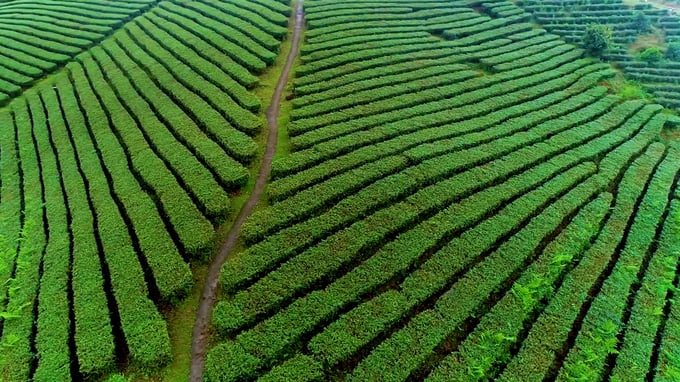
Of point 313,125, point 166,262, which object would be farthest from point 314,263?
point 313,125

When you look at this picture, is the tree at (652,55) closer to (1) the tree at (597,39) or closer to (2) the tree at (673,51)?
(2) the tree at (673,51)

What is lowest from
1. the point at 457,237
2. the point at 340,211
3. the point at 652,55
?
the point at 457,237

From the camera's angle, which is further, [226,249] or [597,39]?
[597,39]

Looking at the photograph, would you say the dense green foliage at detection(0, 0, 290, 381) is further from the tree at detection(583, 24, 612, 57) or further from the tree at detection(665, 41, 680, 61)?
the tree at detection(665, 41, 680, 61)

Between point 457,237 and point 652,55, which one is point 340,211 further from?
point 652,55

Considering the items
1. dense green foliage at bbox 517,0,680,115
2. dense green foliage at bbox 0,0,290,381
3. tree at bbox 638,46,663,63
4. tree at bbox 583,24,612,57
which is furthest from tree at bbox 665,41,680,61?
dense green foliage at bbox 0,0,290,381

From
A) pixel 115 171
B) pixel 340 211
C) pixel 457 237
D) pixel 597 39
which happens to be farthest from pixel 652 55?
pixel 115 171

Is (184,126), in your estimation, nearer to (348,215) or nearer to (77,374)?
(348,215)
